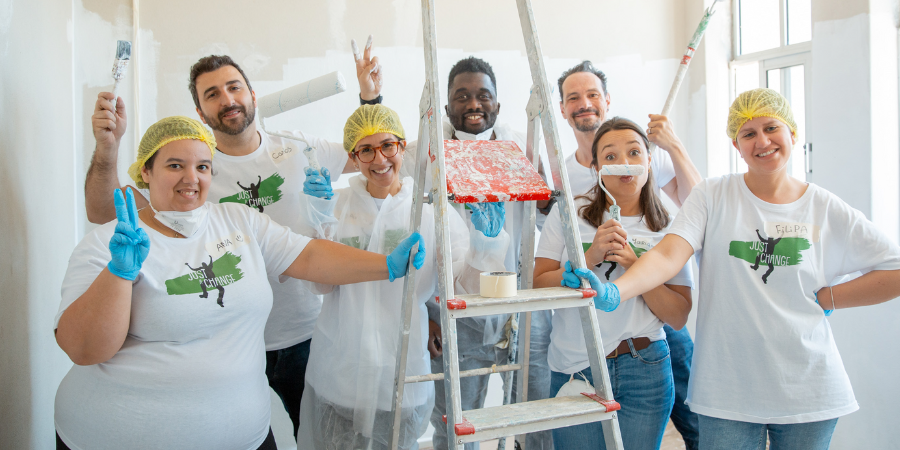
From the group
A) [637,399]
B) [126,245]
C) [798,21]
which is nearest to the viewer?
[126,245]

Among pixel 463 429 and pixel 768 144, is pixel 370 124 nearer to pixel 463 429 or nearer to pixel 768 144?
pixel 463 429

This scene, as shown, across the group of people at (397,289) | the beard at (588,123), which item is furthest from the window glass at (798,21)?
the group of people at (397,289)

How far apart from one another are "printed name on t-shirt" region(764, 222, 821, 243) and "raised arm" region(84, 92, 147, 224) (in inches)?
77.9

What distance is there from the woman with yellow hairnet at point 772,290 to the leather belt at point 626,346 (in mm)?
139

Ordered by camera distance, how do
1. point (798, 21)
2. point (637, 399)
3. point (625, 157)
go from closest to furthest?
point (637, 399), point (625, 157), point (798, 21)

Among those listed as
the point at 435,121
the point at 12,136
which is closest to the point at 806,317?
the point at 435,121

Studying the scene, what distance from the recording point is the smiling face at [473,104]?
212cm

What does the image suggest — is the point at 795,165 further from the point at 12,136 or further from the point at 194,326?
the point at 12,136

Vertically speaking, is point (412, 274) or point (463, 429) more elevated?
point (412, 274)

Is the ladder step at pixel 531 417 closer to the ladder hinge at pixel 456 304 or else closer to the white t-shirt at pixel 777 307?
the ladder hinge at pixel 456 304

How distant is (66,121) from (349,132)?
1312mm

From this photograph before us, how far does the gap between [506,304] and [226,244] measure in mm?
786

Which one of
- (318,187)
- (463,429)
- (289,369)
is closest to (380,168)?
(318,187)

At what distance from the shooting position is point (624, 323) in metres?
1.51
